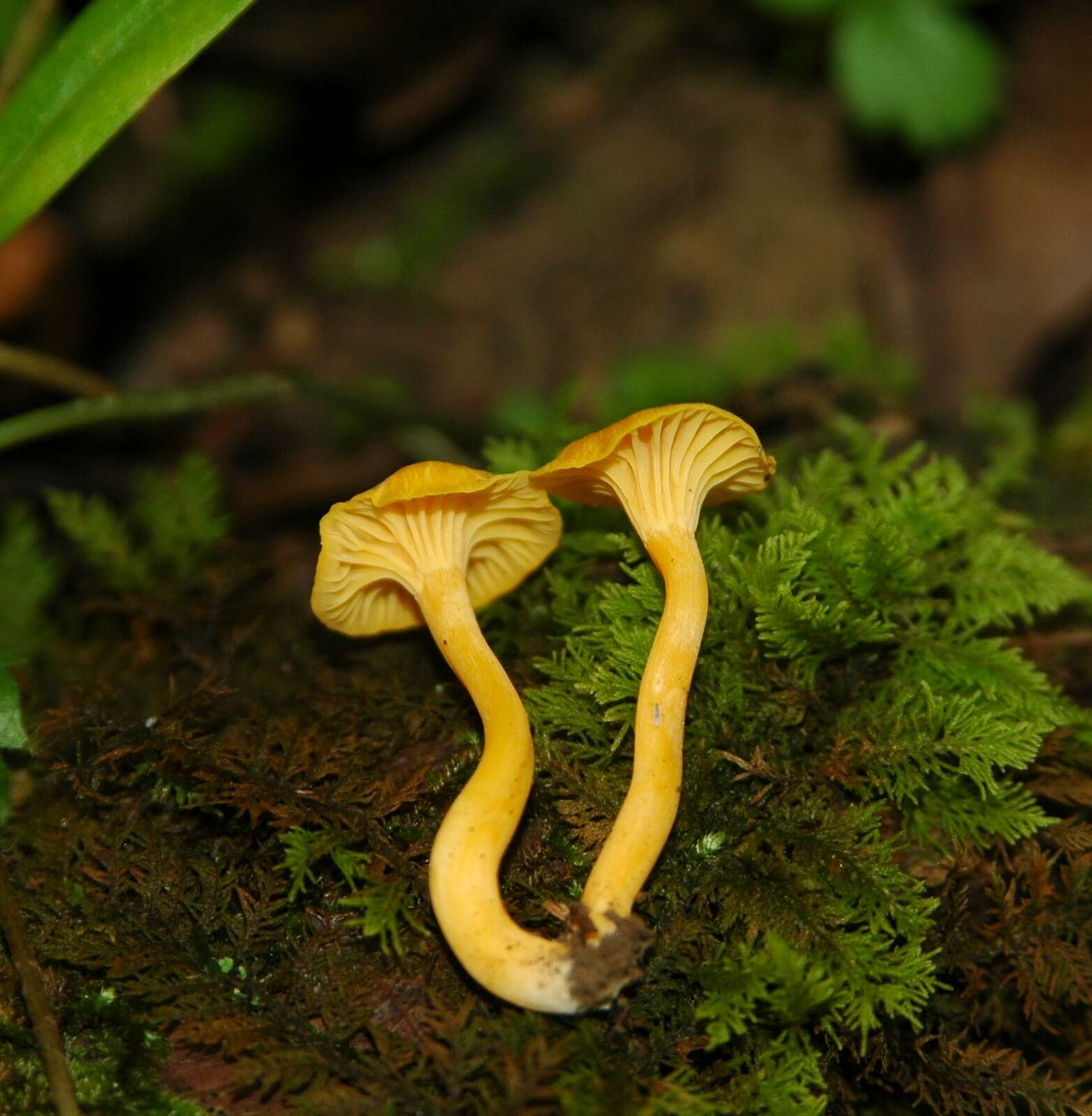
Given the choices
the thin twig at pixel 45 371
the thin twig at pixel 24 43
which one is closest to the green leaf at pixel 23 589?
the thin twig at pixel 45 371

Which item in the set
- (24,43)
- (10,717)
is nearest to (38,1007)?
(10,717)

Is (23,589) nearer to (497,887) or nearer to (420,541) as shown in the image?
(420,541)

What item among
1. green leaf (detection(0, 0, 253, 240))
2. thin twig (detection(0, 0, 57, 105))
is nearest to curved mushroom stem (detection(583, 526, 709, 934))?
green leaf (detection(0, 0, 253, 240))

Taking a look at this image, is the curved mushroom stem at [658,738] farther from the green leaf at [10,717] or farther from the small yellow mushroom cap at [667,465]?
the green leaf at [10,717]

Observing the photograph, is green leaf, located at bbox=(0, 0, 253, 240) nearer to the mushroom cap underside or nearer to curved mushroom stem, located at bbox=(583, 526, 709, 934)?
the mushroom cap underside

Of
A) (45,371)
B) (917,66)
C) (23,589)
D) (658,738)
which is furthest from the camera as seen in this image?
(917,66)

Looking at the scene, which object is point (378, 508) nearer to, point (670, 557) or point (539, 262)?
point (670, 557)

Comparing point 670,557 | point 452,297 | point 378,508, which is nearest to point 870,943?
point 670,557
